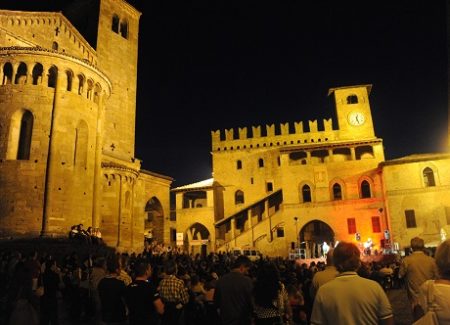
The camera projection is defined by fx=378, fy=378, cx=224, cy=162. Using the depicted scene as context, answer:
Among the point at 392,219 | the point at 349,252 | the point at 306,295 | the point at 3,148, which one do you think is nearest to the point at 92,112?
the point at 3,148

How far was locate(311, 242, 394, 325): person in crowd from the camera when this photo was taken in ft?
9.61

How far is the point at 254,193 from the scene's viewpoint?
4469cm

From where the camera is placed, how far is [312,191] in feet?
117

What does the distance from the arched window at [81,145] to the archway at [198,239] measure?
72.9 feet

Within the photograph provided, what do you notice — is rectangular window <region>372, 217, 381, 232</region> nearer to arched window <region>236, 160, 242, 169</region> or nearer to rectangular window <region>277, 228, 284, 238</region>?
rectangular window <region>277, 228, 284, 238</region>

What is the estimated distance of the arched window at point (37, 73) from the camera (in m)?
20.8

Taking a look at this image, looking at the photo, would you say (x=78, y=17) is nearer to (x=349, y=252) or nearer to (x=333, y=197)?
(x=333, y=197)

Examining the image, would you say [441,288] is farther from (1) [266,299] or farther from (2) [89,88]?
(2) [89,88]

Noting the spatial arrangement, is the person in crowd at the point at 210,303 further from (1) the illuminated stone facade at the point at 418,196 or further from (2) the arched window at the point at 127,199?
(1) the illuminated stone facade at the point at 418,196

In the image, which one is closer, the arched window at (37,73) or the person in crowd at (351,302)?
the person in crowd at (351,302)

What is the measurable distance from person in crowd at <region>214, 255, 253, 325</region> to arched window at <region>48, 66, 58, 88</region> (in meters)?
19.6

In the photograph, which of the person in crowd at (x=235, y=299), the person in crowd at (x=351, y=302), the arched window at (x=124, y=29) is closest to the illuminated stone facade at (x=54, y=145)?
the arched window at (x=124, y=29)

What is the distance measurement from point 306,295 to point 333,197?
29.7m

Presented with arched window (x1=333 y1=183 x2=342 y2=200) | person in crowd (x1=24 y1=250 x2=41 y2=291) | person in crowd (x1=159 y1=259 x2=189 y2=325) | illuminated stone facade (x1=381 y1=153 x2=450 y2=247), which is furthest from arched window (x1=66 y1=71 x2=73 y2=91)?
illuminated stone facade (x1=381 y1=153 x2=450 y2=247)
